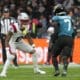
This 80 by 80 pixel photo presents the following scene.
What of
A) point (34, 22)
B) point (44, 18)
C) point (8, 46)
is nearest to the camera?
point (8, 46)

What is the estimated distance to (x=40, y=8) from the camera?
2708 centimetres

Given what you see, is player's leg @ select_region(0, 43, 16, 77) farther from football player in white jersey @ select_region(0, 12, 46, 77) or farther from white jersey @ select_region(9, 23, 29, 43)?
white jersey @ select_region(9, 23, 29, 43)

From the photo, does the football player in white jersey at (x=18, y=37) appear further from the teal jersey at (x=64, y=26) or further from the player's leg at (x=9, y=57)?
the teal jersey at (x=64, y=26)

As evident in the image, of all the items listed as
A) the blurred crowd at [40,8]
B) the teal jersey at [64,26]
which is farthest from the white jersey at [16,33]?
the blurred crowd at [40,8]

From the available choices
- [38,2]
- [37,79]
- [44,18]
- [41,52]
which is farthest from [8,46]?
[38,2]

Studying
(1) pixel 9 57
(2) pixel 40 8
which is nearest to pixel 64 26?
(1) pixel 9 57

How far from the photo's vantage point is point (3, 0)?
92.9 ft

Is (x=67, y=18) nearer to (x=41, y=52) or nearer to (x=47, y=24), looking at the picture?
(x=41, y=52)

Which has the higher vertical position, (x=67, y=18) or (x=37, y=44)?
(x=67, y=18)

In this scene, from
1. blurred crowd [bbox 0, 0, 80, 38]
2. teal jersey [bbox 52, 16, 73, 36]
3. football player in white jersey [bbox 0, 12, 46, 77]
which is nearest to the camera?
teal jersey [bbox 52, 16, 73, 36]

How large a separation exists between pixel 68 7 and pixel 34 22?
109 inches

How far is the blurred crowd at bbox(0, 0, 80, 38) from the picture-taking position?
25.5 m

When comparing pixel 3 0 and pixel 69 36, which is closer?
pixel 69 36

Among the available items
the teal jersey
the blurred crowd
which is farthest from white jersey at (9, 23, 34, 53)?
the blurred crowd
